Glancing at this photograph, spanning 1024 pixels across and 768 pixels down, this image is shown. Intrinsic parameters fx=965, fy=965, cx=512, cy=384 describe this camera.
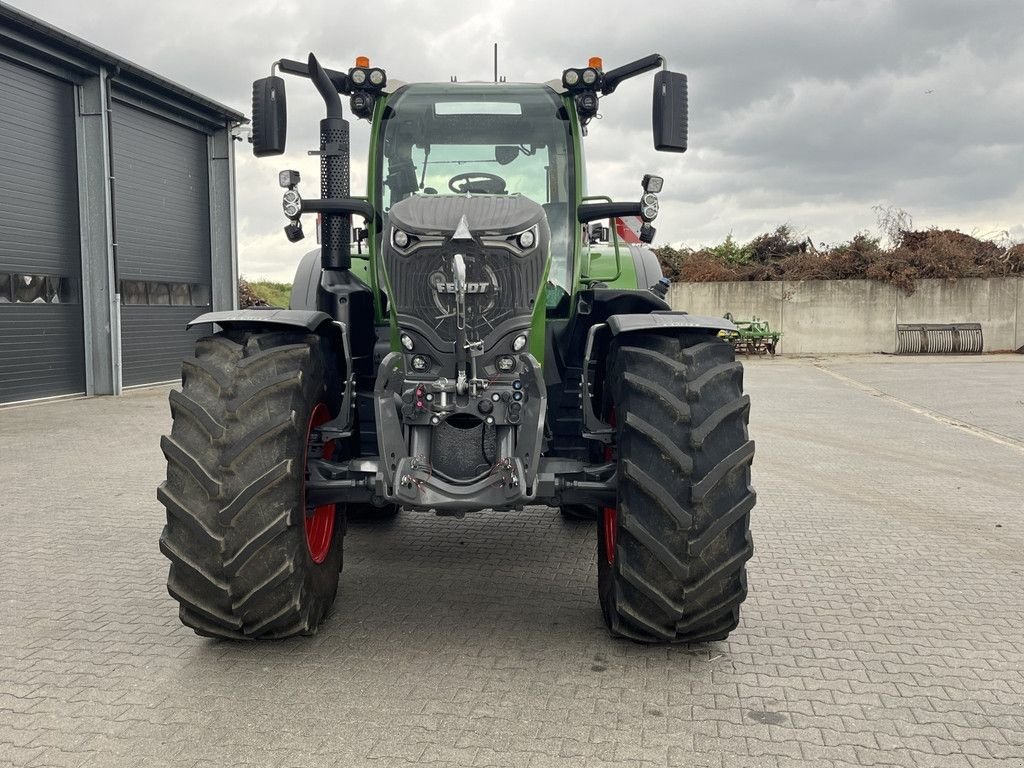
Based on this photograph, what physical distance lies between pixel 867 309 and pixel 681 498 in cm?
2781

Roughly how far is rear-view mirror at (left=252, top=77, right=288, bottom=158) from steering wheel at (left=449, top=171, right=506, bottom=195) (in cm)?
100

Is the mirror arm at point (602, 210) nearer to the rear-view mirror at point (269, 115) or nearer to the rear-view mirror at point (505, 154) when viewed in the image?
the rear-view mirror at point (505, 154)

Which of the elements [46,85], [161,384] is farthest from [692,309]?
[46,85]

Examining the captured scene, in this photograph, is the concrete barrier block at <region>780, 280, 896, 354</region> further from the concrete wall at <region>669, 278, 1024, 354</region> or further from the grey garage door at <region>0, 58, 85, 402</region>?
the grey garage door at <region>0, 58, 85, 402</region>

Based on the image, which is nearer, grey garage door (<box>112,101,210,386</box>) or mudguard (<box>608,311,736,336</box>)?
mudguard (<box>608,311,736,336</box>)

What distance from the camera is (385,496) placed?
13.4 feet

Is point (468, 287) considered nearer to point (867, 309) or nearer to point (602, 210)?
point (602, 210)

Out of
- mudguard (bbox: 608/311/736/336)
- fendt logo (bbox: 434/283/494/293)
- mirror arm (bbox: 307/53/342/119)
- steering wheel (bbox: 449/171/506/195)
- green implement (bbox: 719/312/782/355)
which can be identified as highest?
mirror arm (bbox: 307/53/342/119)

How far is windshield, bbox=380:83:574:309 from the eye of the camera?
5.25 metres

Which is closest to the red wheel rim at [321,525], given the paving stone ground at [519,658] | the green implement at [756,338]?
the paving stone ground at [519,658]

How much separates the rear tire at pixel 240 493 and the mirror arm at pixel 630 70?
7.51ft

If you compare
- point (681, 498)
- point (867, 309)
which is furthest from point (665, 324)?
point (867, 309)

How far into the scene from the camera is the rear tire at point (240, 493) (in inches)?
149

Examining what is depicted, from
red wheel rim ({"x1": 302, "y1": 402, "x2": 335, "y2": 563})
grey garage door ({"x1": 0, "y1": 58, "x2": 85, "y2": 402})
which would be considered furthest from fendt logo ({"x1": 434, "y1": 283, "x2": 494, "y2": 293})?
grey garage door ({"x1": 0, "y1": 58, "x2": 85, "y2": 402})
